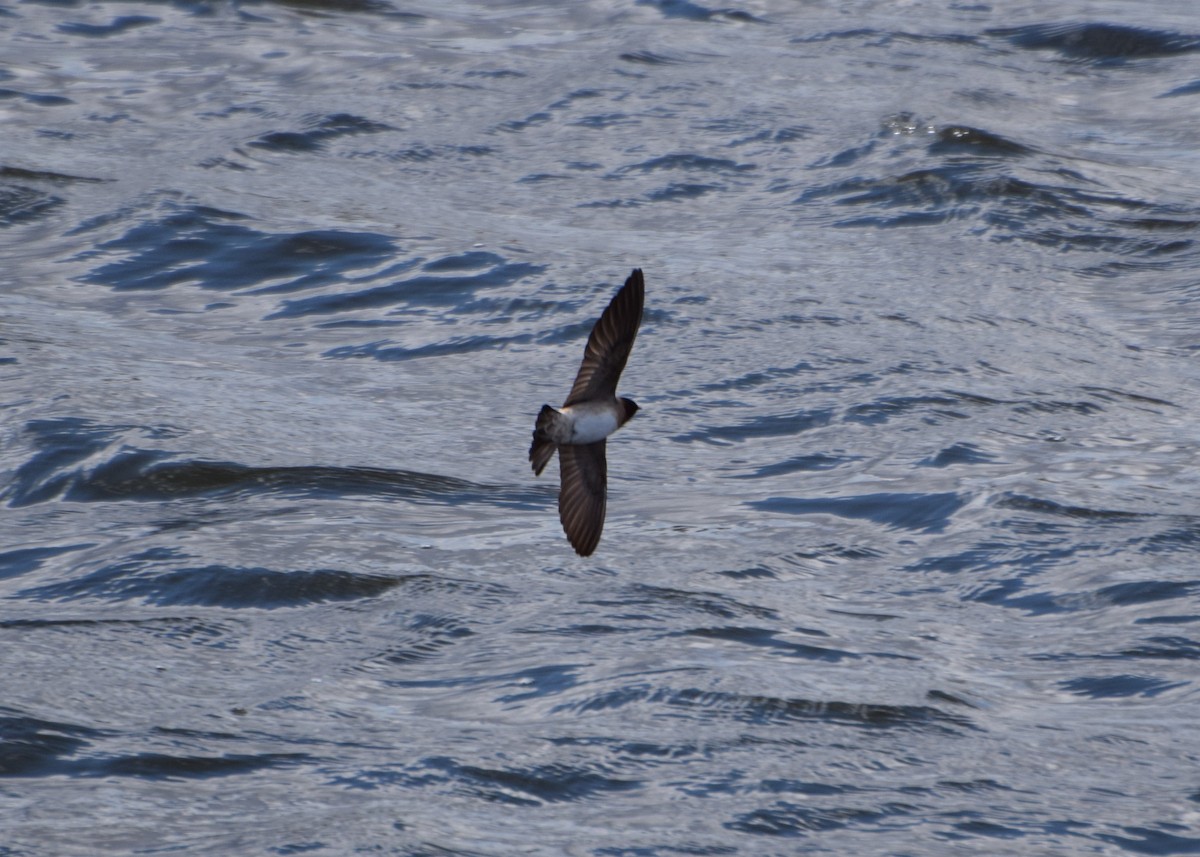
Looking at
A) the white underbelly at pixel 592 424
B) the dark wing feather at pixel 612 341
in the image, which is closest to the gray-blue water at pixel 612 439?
the white underbelly at pixel 592 424

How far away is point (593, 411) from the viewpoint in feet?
16.8

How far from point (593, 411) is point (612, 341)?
0.20 metres

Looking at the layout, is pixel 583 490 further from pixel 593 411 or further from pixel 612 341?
pixel 612 341

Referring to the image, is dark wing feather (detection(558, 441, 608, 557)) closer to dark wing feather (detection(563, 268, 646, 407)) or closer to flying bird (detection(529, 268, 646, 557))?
flying bird (detection(529, 268, 646, 557))

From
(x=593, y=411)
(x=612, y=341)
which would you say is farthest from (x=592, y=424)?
(x=612, y=341)

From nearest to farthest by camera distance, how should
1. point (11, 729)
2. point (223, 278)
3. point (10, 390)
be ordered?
point (11, 729) → point (10, 390) → point (223, 278)

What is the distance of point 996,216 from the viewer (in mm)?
10898

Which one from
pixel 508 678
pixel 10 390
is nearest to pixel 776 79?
pixel 10 390

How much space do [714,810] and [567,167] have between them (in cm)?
699

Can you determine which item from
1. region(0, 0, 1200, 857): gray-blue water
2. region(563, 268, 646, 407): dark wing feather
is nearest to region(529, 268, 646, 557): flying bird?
region(563, 268, 646, 407): dark wing feather

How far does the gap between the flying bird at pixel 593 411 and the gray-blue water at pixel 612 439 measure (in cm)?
65

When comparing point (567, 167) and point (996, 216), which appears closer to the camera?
point (996, 216)

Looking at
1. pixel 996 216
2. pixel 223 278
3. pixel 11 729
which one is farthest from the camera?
pixel 996 216

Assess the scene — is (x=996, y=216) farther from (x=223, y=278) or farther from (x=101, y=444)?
(x=101, y=444)
